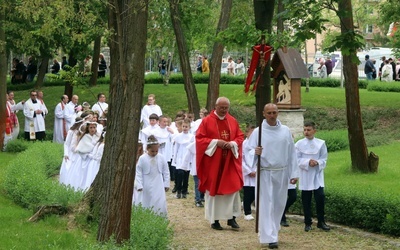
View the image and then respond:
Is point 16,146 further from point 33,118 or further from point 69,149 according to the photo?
point 69,149

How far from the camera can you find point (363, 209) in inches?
550

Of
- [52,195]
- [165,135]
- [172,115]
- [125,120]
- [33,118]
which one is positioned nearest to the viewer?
[125,120]

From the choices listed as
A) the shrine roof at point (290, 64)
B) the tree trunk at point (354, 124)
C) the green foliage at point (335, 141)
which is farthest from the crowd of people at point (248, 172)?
the shrine roof at point (290, 64)

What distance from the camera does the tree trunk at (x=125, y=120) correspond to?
9719 millimetres

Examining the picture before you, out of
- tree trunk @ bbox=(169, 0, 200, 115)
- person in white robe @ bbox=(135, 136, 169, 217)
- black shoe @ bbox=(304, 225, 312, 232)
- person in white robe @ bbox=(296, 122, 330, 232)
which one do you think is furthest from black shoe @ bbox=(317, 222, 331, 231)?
tree trunk @ bbox=(169, 0, 200, 115)

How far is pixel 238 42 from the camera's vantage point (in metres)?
14.0

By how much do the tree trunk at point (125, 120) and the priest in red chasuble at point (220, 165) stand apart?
4604 millimetres

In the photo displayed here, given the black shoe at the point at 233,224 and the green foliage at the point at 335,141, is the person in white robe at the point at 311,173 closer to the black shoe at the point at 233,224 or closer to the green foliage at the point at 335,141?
the black shoe at the point at 233,224

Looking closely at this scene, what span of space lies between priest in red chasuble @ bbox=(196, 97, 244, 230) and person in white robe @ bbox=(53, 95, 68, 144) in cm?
1675

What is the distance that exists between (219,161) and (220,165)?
0.07 metres

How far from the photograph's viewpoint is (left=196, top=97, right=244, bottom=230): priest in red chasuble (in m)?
14.3

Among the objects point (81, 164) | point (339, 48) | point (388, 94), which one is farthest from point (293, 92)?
→ point (339, 48)

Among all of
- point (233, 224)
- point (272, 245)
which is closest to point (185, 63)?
point (233, 224)

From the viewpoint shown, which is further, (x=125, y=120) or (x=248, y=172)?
(x=248, y=172)
